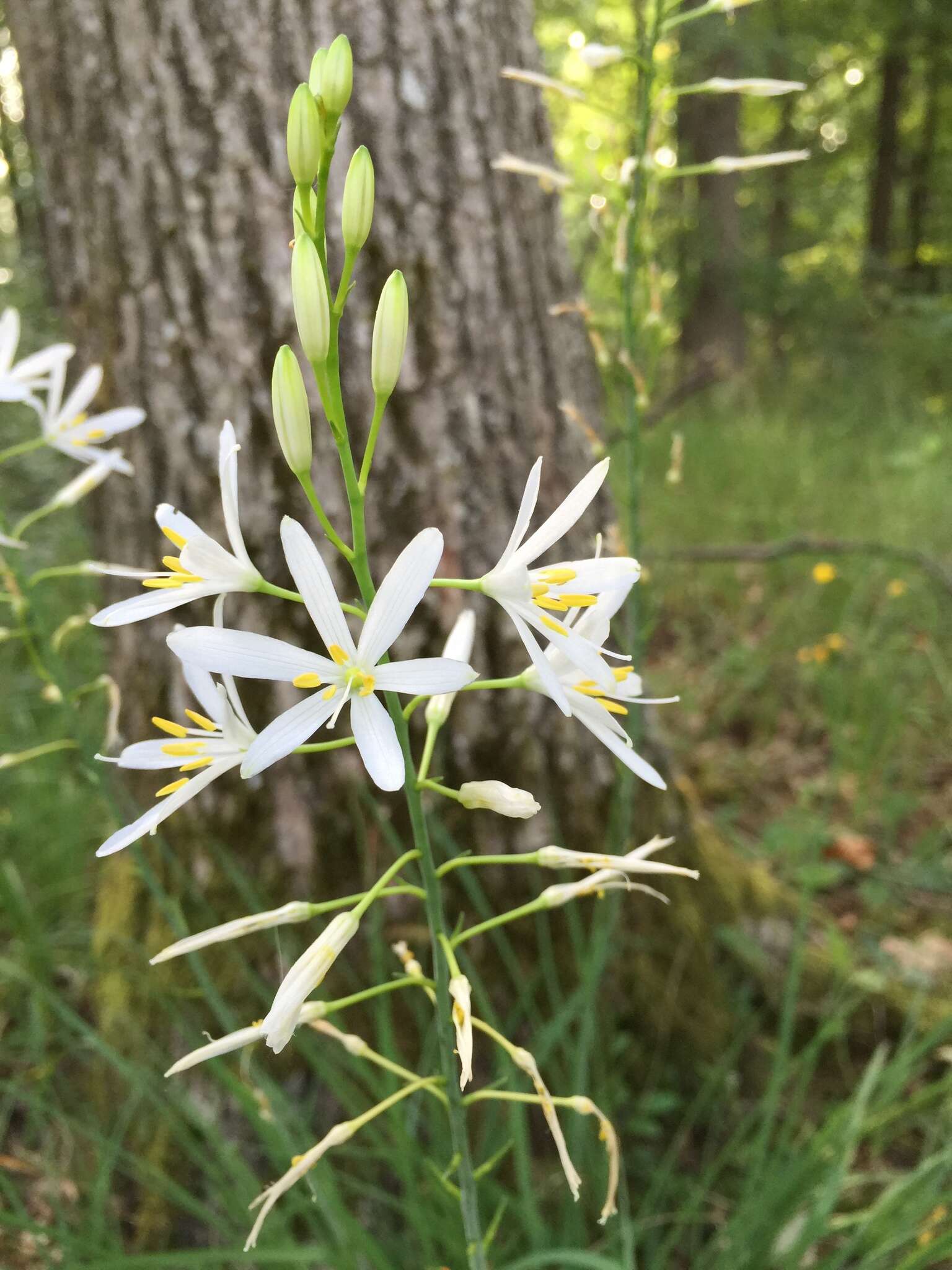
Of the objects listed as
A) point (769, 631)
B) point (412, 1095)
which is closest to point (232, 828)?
point (412, 1095)

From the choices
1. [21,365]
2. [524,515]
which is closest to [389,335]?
[524,515]

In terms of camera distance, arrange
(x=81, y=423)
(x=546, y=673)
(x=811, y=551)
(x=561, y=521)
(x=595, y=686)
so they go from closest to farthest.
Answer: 1. (x=546, y=673)
2. (x=561, y=521)
3. (x=595, y=686)
4. (x=81, y=423)
5. (x=811, y=551)

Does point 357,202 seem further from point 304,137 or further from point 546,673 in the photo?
point 546,673

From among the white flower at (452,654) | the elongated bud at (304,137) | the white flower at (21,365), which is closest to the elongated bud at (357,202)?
the elongated bud at (304,137)

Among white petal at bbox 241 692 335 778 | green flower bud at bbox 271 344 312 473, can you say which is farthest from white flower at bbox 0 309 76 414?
white petal at bbox 241 692 335 778

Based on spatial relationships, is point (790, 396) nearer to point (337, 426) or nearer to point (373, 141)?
point (373, 141)
